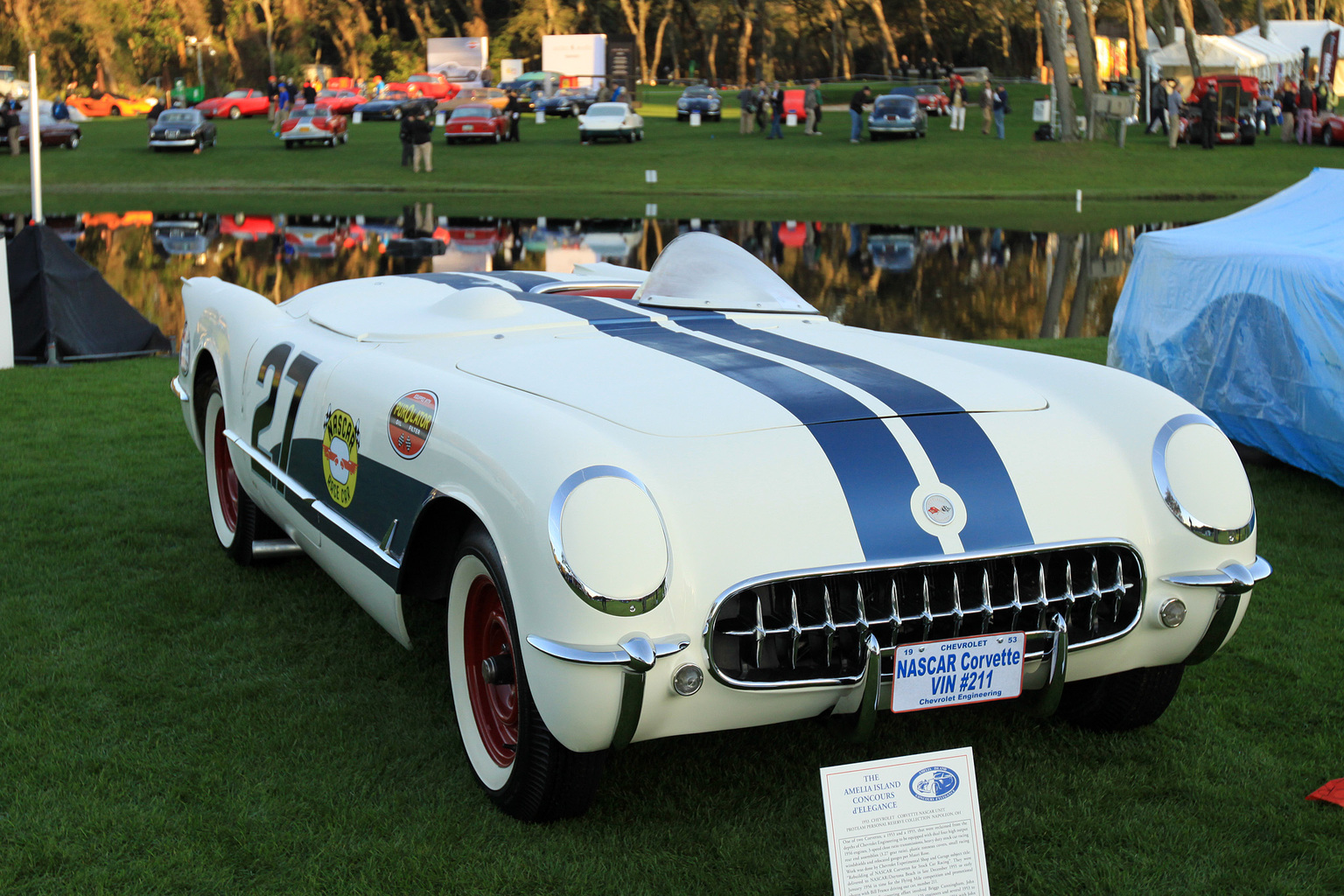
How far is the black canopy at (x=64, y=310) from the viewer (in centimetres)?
860

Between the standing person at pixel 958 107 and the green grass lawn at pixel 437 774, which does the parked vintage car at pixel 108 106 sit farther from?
Answer: the green grass lawn at pixel 437 774

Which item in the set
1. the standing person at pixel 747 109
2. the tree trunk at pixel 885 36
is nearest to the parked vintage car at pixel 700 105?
the standing person at pixel 747 109

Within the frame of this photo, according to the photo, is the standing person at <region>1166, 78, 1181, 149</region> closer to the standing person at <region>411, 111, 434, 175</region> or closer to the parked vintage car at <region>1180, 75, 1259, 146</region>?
the parked vintage car at <region>1180, 75, 1259, 146</region>

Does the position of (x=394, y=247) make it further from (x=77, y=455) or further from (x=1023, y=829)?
(x=1023, y=829)

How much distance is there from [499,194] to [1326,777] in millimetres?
26582

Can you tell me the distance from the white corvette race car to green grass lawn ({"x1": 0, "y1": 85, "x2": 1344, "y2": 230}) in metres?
19.5

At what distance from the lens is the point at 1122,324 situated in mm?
7699

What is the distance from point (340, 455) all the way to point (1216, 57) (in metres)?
47.8

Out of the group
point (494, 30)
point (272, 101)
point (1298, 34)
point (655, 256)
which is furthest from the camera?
point (494, 30)

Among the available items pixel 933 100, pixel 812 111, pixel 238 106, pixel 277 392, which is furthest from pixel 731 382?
pixel 238 106

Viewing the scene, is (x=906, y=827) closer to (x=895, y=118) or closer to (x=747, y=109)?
(x=895, y=118)

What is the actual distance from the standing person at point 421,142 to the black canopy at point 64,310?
22310 millimetres

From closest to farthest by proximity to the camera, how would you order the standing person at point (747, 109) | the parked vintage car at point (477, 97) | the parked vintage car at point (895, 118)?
1. the parked vintage car at point (895, 118)
2. the standing person at point (747, 109)
3. the parked vintage car at point (477, 97)

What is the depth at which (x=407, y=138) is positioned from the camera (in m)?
31.5
